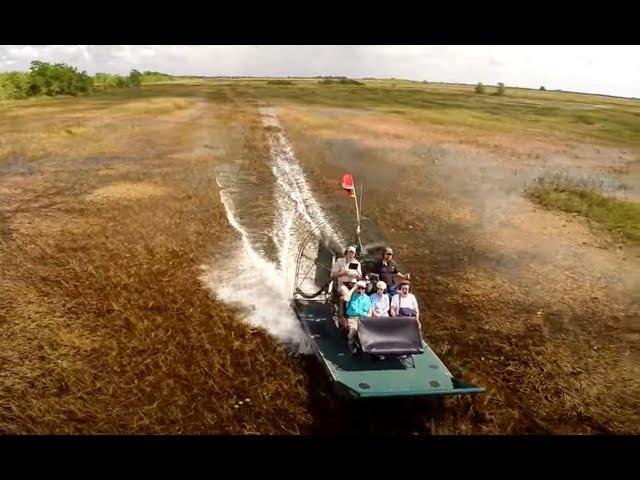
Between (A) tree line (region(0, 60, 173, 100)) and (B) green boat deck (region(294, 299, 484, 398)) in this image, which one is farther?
(A) tree line (region(0, 60, 173, 100))

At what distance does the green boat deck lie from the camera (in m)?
9.71

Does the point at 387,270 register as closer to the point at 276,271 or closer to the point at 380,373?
the point at 380,373

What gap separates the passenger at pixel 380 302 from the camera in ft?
38.5

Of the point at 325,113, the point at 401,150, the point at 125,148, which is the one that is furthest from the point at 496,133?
the point at 125,148

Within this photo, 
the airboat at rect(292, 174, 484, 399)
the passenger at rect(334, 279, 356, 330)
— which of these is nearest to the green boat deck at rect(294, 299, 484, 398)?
the airboat at rect(292, 174, 484, 399)

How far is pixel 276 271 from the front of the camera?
17.7 m

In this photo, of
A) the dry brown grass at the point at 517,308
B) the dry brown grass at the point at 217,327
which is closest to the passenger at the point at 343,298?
→ the dry brown grass at the point at 217,327

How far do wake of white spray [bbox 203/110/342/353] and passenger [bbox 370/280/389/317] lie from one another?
2.15 m

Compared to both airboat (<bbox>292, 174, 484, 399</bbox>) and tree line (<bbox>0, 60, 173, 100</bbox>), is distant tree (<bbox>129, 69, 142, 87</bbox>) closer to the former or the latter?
tree line (<bbox>0, 60, 173, 100</bbox>)

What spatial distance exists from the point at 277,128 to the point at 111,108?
78.0 ft

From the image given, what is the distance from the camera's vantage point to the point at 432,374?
10.5 m

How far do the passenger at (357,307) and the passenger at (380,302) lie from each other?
168 millimetres

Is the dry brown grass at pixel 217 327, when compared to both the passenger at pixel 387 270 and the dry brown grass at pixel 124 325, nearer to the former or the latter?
the dry brown grass at pixel 124 325

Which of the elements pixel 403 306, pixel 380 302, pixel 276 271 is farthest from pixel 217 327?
pixel 403 306
